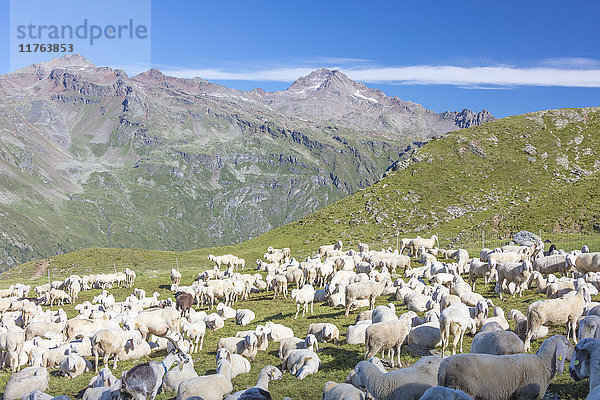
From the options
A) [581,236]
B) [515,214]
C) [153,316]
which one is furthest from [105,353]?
[515,214]

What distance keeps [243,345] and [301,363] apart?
3.67 metres

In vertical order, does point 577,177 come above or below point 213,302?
above

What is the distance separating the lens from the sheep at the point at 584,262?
25.6 meters

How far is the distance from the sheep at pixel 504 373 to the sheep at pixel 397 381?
87cm

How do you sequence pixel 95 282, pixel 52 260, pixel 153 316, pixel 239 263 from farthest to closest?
pixel 52 260, pixel 239 263, pixel 95 282, pixel 153 316

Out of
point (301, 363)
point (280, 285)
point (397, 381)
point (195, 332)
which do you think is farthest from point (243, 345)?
point (280, 285)

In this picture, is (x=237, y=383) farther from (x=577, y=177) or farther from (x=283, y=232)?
(x=577, y=177)

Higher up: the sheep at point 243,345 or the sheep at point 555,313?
the sheep at point 555,313

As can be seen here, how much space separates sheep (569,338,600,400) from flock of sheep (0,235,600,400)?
0.02 m

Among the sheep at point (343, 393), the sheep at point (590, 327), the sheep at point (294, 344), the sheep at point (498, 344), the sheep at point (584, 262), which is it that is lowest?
the sheep at point (294, 344)

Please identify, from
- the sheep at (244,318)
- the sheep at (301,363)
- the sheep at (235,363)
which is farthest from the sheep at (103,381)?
the sheep at (244,318)

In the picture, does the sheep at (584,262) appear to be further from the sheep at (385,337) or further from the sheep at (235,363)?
the sheep at (235,363)

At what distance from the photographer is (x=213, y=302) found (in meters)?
30.8

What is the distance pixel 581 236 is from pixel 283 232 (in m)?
45.3
